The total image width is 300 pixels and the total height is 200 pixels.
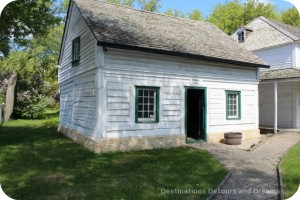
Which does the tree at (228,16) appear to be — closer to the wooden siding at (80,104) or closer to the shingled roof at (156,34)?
the shingled roof at (156,34)

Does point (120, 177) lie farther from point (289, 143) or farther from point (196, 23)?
point (196, 23)

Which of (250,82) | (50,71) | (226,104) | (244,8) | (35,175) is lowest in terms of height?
(35,175)

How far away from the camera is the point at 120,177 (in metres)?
7.86

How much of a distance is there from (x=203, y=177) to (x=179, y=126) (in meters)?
5.04

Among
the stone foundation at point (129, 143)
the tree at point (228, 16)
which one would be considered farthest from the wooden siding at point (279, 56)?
the tree at point (228, 16)

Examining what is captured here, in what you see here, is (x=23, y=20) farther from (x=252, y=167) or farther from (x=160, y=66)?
(x=252, y=167)

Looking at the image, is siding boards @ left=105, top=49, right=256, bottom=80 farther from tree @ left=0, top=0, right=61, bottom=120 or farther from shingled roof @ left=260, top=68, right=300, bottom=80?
tree @ left=0, top=0, right=61, bottom=120

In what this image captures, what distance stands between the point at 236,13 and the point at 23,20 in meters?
31.9

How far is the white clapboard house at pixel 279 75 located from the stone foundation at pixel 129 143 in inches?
336

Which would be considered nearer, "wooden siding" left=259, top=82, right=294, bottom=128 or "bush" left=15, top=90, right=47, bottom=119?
"wooden siding" left=259, top=82, right=294, bottom=128

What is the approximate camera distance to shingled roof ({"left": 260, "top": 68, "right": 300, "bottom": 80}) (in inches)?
696

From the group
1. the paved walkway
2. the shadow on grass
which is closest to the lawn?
the shadow on grass

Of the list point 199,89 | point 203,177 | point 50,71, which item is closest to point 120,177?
point 203,177

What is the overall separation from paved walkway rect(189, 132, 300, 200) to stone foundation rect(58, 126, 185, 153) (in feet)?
3.16
